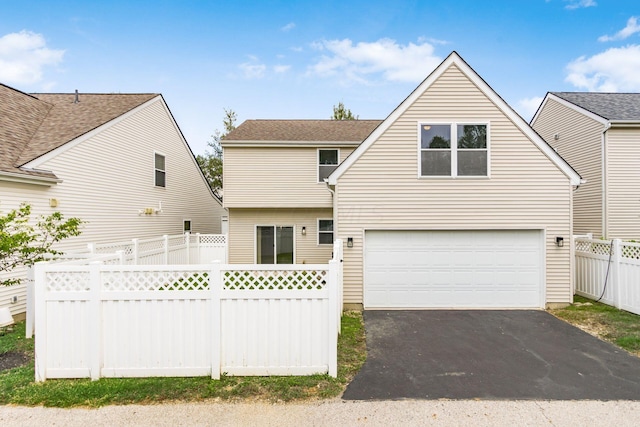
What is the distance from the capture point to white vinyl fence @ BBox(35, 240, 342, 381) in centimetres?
399

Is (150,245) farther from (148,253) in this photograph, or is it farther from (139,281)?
(139,281)

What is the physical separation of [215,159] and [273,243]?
17.9m

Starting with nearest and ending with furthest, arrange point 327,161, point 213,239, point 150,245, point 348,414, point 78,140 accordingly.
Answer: point 348,414 < point 78,140 < point 150,245 < point 327,161 < point 213,239

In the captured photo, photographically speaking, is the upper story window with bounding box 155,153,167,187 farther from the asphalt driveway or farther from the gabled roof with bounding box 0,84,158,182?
the asphalt driveway

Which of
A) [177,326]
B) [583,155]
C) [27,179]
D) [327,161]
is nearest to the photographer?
[177,326]

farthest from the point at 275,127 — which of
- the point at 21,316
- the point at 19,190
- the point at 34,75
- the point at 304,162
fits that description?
the point at 34,75

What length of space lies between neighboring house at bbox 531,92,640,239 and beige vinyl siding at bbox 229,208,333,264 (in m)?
9.62

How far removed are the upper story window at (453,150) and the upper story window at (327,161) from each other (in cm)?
496

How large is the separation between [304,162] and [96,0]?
37.6 feet

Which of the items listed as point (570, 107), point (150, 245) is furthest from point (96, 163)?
point (570, 107)

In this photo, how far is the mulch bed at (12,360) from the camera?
4492 millimetres

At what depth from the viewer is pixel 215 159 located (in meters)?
27.4

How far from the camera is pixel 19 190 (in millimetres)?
6984

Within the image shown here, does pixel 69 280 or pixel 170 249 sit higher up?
pixel 69 280
